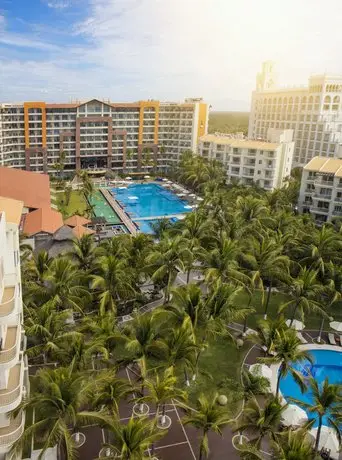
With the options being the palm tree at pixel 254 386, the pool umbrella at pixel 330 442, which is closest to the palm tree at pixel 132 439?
the palm tree at pixel 254 386

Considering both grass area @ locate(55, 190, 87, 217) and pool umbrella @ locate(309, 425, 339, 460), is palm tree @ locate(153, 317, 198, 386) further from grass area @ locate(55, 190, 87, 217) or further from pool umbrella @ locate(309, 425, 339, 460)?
grass area @ locate(55, 190, 87, 217)

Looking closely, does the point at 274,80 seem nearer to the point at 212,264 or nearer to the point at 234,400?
the point at 212,264

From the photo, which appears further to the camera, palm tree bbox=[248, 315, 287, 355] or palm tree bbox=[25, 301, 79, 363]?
palm tree bbox=[248, 315, 287, 355]

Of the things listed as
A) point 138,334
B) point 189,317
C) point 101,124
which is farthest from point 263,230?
point 101,124

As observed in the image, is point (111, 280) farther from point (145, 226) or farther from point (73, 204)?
point (73, 204)

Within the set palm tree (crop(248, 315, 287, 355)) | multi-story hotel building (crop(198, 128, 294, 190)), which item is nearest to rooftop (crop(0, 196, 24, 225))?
palm tree (crop(248, 315, 287, 355))

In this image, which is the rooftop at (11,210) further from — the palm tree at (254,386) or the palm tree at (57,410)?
the palm tree at (254,386)
